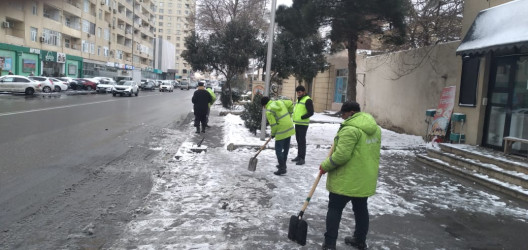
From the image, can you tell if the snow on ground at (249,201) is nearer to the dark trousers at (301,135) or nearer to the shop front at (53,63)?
the dark trousers at (301,135)

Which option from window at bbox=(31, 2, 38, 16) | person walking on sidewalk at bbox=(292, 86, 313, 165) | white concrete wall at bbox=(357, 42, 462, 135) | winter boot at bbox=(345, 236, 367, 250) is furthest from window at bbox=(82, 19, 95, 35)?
winter boot at bbox=(345, 236, 367, 250)

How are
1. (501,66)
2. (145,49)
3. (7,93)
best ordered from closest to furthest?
(501,66), (7,93), (145,49)

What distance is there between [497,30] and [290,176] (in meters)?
5.16

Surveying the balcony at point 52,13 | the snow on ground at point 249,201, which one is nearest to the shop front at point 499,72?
the snow on ground at point 249,201

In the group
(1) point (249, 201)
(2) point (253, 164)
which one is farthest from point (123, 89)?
(1) point (249, 201)

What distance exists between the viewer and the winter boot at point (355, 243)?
4.16 meters

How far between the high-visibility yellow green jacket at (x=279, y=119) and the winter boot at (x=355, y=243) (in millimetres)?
3268

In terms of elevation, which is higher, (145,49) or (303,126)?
→ (145,49)

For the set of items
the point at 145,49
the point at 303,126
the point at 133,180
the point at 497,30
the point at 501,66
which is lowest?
the point at 133,180

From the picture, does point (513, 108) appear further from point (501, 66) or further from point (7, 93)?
point (7, 93)

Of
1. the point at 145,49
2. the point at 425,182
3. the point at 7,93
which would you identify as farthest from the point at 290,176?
the point at 145,49

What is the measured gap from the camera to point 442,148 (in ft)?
30.3

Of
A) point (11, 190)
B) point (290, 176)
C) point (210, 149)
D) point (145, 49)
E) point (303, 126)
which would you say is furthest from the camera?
point (145, 49)

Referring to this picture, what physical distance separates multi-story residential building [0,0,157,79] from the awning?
117 feet
